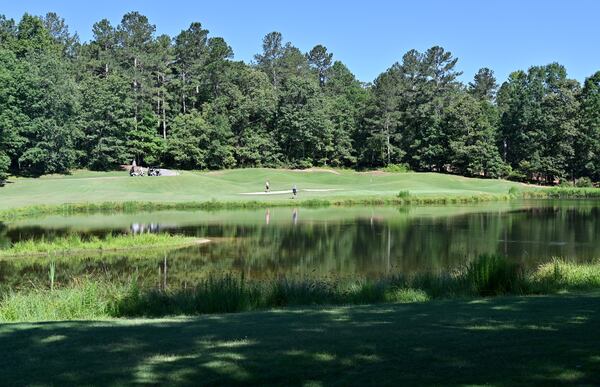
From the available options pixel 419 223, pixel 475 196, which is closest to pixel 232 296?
pixel 419 223

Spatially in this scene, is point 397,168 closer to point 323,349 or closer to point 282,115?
point 282,115

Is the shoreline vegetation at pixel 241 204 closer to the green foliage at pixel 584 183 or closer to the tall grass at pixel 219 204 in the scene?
the tall grass at pixel 219 204

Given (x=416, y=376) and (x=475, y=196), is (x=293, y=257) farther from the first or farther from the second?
(x=475, y=196)

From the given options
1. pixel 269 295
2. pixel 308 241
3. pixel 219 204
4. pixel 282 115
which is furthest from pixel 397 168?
pixel 269 295

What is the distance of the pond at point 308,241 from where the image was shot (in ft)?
76.6

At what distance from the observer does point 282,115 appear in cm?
9794

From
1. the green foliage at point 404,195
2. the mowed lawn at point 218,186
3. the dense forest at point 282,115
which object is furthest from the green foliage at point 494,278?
the dense forest at point 282,115

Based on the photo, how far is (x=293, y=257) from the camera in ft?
88.3

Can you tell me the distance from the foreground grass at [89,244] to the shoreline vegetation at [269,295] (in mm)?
12395

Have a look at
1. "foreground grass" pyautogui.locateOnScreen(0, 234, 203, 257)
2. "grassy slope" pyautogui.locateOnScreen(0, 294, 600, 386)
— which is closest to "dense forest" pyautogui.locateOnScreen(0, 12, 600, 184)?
"foreground grass" pyautogui.locateOnScreen(0, 234, 203, 257)

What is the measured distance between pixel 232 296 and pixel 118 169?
7421cm

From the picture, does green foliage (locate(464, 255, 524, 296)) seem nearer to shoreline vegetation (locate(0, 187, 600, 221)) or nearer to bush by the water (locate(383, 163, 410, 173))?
shoreline vegetation (locate(0, 187, 600, 221))

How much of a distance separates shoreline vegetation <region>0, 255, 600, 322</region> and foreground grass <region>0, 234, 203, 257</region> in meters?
12.4

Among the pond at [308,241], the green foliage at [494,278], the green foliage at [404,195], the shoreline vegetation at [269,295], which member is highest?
the green foliage at [404,195]
